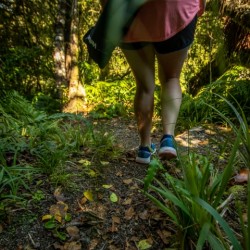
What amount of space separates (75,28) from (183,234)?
228 inches

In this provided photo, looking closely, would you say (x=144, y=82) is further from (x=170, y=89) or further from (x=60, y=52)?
(x=60, y=52)

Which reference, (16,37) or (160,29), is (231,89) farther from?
(16,37)

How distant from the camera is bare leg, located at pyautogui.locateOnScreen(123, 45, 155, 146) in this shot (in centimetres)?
204

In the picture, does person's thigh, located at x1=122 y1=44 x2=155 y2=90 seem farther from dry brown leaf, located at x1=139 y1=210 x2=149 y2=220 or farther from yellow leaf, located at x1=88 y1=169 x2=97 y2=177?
dry brown leaf, located at x1=139 y1=210 x2=149 y2=220

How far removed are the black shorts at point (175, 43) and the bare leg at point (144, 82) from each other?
0.09 m

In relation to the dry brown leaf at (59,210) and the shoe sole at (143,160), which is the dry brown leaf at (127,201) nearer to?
the dry brown leaf at (59,210)

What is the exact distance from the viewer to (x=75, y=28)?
257 inches

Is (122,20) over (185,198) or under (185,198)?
over

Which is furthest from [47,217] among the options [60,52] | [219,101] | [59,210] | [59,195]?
[60,52]

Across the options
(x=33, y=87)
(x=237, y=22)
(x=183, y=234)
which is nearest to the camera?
(x=183, y=234)

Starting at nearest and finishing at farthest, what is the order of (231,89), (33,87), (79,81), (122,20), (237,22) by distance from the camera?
1. (122,20)
2. (231,89)
3. (237,22)
4. (79,81)
5. (33,87)

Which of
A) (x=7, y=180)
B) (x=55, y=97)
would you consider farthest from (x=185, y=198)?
(x=55, y=97)

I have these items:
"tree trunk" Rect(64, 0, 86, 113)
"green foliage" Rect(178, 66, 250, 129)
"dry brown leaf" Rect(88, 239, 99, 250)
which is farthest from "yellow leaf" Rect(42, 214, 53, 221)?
"tree trunk" Rect(64, 0, 86, 113)

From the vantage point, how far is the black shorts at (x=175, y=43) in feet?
6.12
